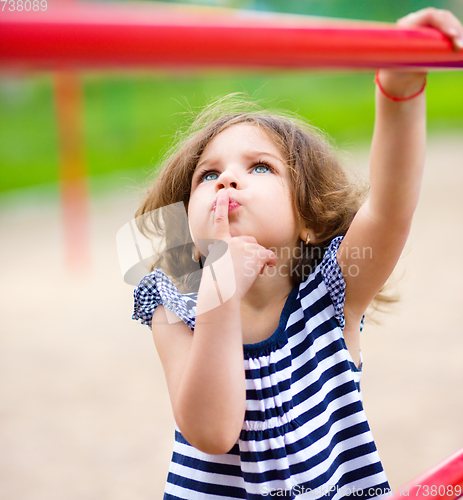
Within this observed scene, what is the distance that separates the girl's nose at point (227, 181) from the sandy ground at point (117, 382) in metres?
0.40

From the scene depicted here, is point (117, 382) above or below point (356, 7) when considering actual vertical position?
below

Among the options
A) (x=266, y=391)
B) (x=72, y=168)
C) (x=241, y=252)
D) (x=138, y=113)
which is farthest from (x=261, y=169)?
(x=138, y=113)

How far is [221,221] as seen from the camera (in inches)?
23.4

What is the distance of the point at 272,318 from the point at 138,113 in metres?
7.92

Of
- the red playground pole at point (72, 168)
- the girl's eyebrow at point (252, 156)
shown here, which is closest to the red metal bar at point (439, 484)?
the girl's eyebrow at point (252, 156)

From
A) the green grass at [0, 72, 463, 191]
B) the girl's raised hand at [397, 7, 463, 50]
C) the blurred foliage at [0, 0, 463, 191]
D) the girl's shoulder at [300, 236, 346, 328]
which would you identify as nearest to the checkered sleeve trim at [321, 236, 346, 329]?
the girl's shoulder at [300, 236, 346, 328]

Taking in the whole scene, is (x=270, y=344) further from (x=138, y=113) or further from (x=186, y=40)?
(x=138, y=113)

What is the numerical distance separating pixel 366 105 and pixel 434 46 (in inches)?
324

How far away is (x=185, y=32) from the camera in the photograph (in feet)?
0.89

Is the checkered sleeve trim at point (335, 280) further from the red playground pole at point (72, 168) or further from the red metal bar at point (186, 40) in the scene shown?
the red playground pole at point (72, 168)

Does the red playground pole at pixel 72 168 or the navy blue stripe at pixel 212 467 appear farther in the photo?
the red playground pole at pixel 72 168

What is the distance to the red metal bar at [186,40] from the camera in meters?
0.25

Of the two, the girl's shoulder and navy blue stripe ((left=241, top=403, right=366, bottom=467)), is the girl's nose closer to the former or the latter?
the girl's shoulder

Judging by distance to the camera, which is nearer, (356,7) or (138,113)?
(138,113)
